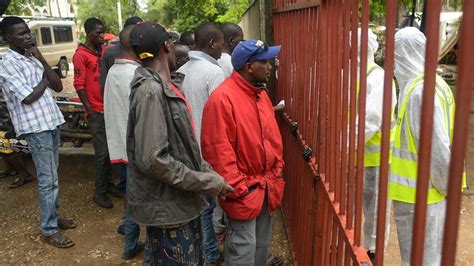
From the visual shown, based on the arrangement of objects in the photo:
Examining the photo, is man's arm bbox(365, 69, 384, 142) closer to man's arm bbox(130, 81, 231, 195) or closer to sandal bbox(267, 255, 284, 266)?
sandal bbox(267, 255, 284, 266)

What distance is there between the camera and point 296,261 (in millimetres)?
3303

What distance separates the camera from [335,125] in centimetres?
200

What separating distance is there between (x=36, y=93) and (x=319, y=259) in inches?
106

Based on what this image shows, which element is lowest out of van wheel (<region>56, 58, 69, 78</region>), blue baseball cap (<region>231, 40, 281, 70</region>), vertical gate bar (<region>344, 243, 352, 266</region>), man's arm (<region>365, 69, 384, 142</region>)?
van wheel (<region>56, 58, 69, 78</region>)

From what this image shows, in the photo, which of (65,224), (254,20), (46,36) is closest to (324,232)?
(65,224)

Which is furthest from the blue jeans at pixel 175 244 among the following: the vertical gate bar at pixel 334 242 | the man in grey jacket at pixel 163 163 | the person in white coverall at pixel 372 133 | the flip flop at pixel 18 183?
the flip flop at pixel 18 183

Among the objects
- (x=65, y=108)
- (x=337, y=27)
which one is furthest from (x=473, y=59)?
(x=65, y=108)

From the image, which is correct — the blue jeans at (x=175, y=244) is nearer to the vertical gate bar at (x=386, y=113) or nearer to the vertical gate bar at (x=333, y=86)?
the vertical gate bar at (x=333, y=86)

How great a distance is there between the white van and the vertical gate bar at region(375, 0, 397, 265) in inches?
693

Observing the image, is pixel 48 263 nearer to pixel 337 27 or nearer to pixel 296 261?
pixel 296 261

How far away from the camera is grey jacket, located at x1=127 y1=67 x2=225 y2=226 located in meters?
2.15

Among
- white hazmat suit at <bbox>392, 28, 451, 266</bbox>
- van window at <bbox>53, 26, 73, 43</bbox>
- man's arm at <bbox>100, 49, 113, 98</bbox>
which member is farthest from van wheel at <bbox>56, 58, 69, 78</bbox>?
white hazmat suit at <bbox>392, 28, 451, 266</bbox>

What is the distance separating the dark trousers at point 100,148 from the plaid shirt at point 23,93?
839 millimetres

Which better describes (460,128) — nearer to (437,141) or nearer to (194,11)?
(437,141)
